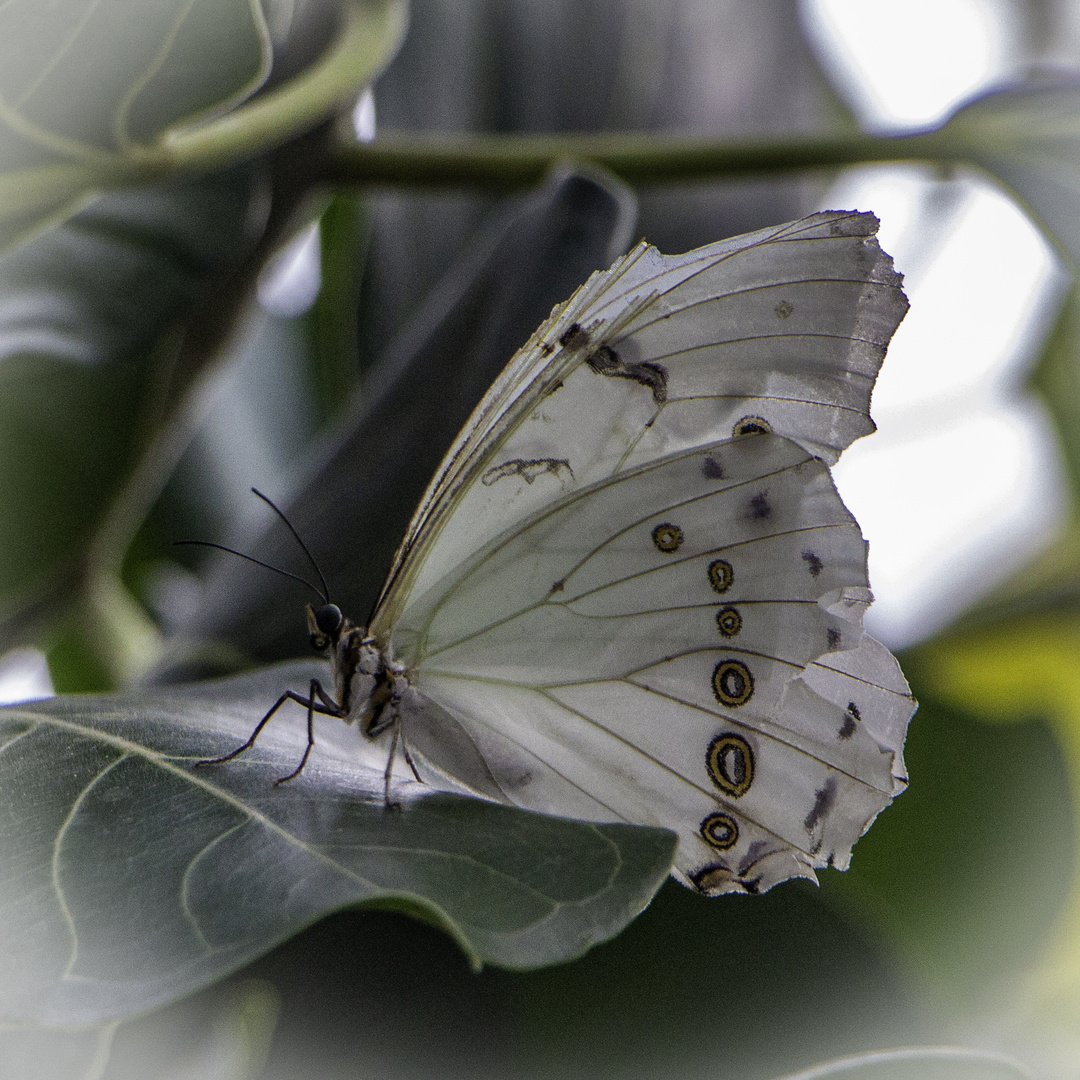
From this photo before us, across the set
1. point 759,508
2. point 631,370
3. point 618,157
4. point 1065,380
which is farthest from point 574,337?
point 1065,380

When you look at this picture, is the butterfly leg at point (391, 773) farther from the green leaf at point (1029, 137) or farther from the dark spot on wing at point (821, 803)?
the green leaf at point (1029, 137)

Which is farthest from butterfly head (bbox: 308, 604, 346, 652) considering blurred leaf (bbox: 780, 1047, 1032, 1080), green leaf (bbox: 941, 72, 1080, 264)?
green leaf (bbox: 941, 72, 1080, 264)

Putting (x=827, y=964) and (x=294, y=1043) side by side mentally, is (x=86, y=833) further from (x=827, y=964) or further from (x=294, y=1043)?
(x=827, y=964)

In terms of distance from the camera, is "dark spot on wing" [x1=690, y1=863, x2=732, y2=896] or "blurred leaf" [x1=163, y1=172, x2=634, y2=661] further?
"blurred leaf" [x1=163, y1=172, x2=634, y2=661]

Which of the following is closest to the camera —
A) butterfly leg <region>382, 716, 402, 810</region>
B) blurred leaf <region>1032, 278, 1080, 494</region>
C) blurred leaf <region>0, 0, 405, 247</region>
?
butterfly leg <region>382, 716, 402, 810</region>

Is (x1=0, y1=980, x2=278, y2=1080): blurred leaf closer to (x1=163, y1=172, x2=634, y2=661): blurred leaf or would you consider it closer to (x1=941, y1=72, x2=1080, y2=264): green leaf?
(x1=163, y1=172, x2=634, y2=661): blurred leaf

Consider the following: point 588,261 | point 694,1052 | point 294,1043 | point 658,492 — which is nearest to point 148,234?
point 588,261

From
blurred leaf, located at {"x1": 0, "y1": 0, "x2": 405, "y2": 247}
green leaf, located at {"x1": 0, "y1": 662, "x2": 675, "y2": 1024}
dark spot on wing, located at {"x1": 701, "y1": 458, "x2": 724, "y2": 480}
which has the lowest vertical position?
green leaf, located at {"x1": 0, "y1": 662, "x2": 675, "y2": 1024}
